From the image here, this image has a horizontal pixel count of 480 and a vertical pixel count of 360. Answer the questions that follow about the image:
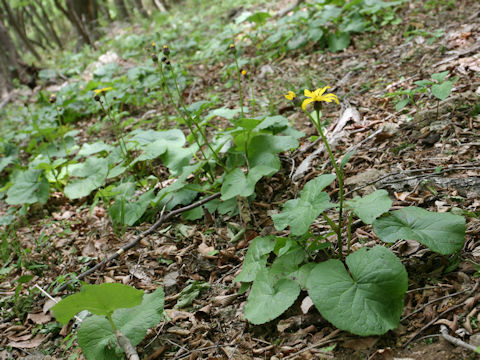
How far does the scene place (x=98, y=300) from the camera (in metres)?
1.33

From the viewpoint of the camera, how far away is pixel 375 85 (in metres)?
3.03

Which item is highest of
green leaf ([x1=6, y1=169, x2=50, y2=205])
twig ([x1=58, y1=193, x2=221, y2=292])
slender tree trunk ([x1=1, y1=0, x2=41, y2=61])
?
slender tree trunk ([x1=1, y1=0, x2=41, y2=61])

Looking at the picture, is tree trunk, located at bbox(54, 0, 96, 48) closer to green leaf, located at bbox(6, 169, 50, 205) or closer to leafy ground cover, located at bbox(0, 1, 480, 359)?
leafy ground cover, located at bbox(0, 1, 480, 359)

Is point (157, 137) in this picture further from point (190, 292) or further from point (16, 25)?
point (16, 25)

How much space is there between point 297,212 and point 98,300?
857mm

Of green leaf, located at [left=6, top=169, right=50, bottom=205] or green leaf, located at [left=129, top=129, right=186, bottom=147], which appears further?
green leaf, located at [left=6, top=169, right=50, bottom=205]

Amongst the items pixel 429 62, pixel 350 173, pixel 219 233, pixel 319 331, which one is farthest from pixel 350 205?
pixel 429 62

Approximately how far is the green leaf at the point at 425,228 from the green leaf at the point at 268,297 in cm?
43

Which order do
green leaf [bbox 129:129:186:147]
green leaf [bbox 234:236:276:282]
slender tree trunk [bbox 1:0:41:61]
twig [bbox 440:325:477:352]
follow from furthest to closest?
slender tree trunk [bbox 1:0:41:61]
green leaf [bbox 129:129:186:147]
green leaf [bbox 234:236:276:282]
twig [bbox 440:325:477:352]

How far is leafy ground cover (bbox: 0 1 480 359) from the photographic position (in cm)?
131

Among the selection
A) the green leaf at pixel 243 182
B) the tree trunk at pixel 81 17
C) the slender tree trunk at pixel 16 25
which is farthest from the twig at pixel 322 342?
the slender tree trunk at pixel 16 25

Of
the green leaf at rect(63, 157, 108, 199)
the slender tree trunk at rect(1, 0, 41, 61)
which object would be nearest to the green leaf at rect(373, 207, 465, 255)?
the green leaf at rect(63, 157, 108, 199)

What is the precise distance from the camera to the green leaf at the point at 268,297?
138 centimetres

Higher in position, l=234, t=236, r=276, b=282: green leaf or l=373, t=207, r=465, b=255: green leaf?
l=373, t=207, r=465, b=255: green leaf
